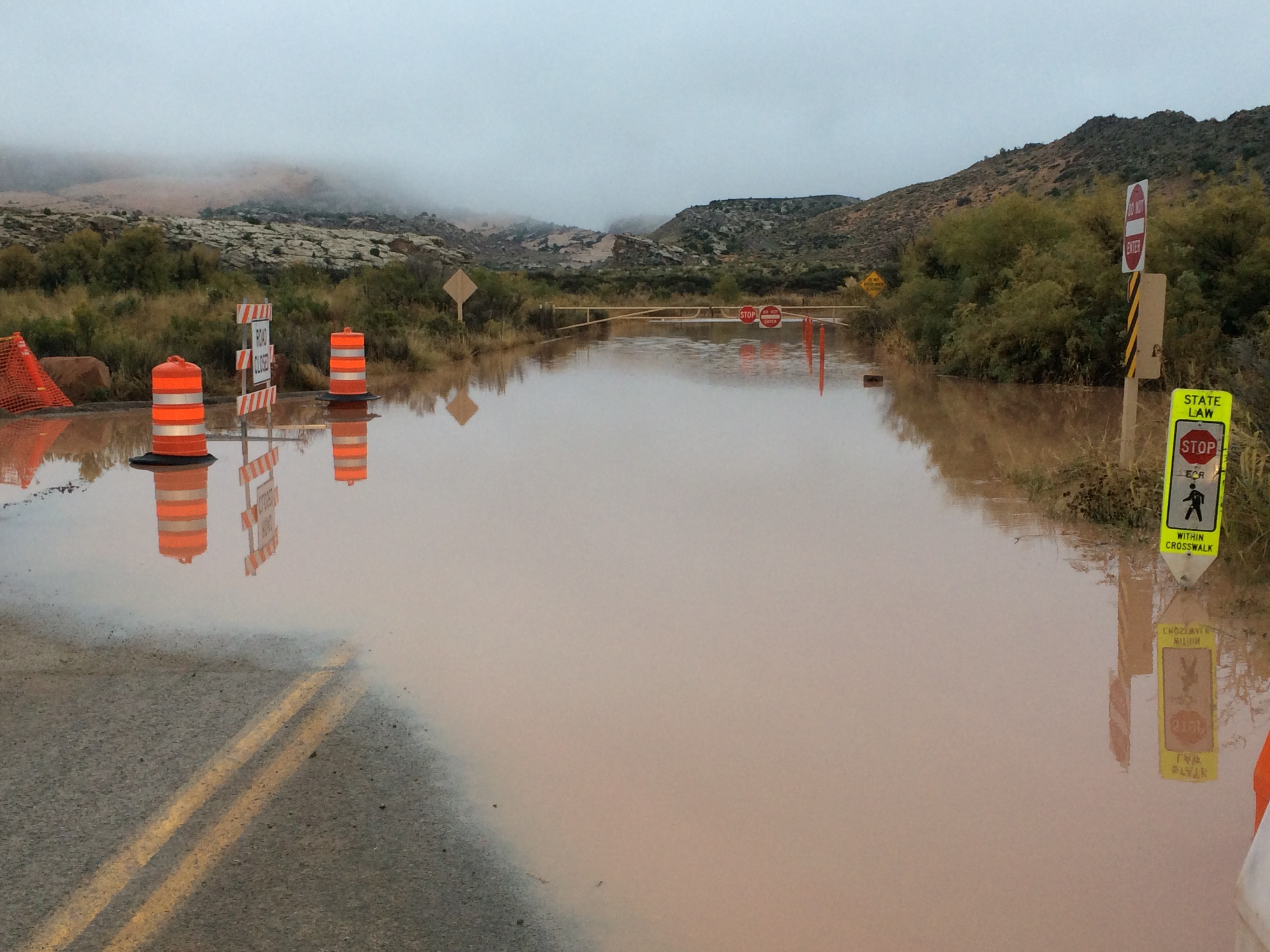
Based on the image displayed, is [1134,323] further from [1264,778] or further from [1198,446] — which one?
[1264,778]

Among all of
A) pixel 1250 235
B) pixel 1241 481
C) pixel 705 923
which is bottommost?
pixel 705 923

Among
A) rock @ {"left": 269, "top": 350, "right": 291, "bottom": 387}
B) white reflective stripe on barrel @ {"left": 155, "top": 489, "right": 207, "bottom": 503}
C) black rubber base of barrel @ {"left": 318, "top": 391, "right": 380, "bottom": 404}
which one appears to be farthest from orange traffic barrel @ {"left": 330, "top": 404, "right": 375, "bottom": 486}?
rock @ {"left": 269, "top": 350, "right": 291, "bottom": 387}

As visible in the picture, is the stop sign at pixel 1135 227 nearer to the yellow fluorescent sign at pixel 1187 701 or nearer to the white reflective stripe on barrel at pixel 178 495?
the yellow fluorescent sign at pixel 1187 701

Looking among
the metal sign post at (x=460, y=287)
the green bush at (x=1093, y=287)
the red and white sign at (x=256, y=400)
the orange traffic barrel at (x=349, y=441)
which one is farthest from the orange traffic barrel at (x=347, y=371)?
the metal sign post at (x=460, y=287)

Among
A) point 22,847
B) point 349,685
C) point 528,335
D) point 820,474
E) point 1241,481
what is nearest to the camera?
point 22,847

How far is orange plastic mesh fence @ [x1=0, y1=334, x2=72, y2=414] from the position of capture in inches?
755

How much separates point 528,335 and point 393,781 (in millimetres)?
33596

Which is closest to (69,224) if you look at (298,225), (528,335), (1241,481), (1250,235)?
(298,225)

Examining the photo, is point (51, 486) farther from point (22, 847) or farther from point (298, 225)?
point (298, 225)

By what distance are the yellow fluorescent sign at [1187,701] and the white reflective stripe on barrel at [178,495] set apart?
8.10 meters

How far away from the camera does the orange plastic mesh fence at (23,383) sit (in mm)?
19188

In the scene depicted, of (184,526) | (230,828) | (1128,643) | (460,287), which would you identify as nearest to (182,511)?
(184,526)

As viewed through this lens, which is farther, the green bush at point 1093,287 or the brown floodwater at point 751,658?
the green bush at point 1093,287

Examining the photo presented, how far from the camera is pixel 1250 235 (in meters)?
22.6
